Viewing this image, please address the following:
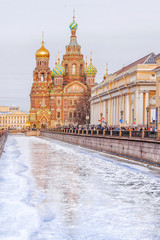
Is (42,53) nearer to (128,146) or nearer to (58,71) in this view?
(58,71)

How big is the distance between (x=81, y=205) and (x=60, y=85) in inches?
4332

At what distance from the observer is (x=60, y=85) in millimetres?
122375

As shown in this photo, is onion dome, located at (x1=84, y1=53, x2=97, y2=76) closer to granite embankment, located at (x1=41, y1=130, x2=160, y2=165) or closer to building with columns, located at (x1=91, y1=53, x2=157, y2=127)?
building with columns, located at (x1=91, y1=53, x2=157, y2=127)

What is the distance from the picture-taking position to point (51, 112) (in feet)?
403

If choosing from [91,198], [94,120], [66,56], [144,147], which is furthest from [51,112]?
[91,198]

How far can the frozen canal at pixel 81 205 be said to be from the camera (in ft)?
33.9

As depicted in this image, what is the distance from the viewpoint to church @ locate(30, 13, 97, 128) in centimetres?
12169

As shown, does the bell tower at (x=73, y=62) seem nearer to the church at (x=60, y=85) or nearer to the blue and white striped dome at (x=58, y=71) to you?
the church at (x=60, y=85)

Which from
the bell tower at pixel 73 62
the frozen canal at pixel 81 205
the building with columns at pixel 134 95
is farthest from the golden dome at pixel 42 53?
the frozen canal at pixel 81 205

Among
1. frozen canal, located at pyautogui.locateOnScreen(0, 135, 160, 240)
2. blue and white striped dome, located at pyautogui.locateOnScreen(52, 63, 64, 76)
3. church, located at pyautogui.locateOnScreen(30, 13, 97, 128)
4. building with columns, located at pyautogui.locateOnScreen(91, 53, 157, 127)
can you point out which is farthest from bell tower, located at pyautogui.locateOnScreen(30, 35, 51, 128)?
frozen canal, located at pyautogui.locateOnScreen(0, 135, 160, 240)

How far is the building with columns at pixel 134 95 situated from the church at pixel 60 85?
55.9m

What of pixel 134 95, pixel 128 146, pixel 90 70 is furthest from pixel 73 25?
pixel 128 146

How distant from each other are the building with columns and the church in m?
55.9

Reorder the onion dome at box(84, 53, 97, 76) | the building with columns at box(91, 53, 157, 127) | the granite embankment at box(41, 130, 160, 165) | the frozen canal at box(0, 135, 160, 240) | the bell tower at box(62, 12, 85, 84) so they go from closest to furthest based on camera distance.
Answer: the frozen canal at box(0, 135, 160, 240) → the granite embankment at box(41, 130, 160, 165) → the building with columns at box(91, 53, 157, 127) → the onion dome at box(84, 53, 97, 76) → the bell tower at box(62, 12, 85, 84)
